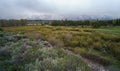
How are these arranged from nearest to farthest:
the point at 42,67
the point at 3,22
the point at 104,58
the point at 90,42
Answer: the point at 42,67
the point at 104,58
the point at 90,42
the point at 3,22

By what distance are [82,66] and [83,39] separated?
3507 cm

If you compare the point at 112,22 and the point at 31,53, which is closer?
the point at 31,53

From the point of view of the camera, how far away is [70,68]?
1071 cm

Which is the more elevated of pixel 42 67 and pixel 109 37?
pixel 42 67

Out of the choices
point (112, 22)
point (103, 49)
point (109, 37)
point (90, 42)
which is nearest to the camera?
point (103, 49)

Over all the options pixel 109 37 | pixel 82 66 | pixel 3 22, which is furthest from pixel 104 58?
pixel 3 22

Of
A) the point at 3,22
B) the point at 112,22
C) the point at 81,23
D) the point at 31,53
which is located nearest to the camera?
the point at 31,53

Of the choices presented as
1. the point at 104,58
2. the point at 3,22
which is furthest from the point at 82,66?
the point at 3,22

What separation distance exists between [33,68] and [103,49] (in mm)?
29263

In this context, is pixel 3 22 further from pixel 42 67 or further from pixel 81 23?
pixel 42 67

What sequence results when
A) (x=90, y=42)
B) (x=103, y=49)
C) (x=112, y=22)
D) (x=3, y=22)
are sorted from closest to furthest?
(x=103, y=49)
(x=90, y=42)
(x=112, y=22)
(x=3, y=22)

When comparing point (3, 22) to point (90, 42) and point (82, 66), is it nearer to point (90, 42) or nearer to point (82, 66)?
point (90, 42)

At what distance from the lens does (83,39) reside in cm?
4566

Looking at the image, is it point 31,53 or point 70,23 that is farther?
point 70,23
